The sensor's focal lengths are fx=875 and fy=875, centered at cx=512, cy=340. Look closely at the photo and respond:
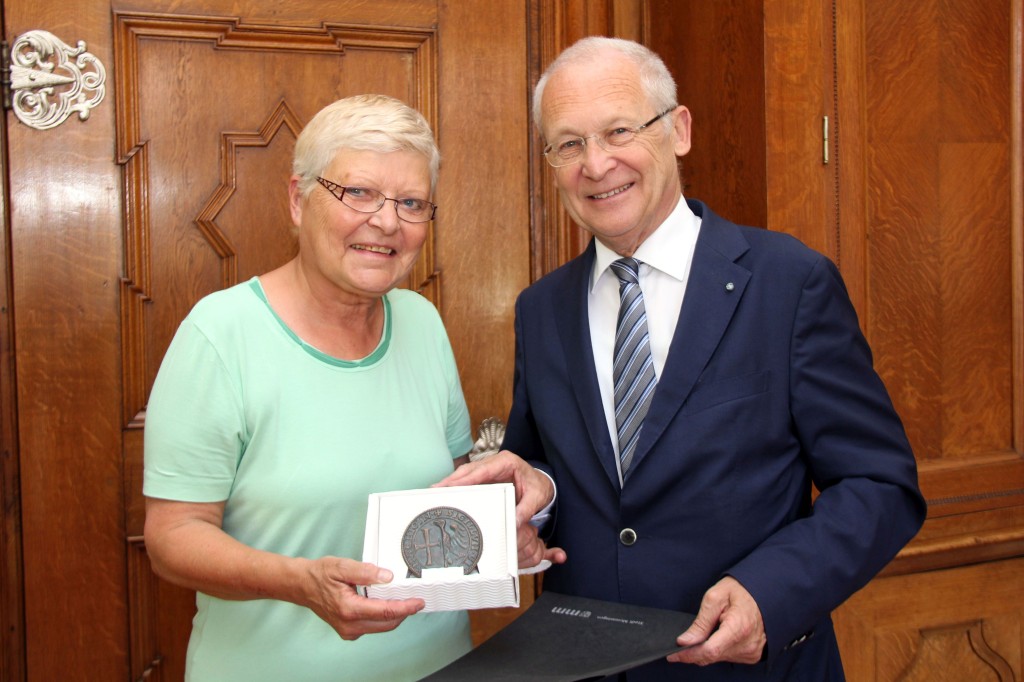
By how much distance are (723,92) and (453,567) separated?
1.34 m

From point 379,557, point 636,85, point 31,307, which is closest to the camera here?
point 379,557

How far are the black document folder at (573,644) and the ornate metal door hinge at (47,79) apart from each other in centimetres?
149

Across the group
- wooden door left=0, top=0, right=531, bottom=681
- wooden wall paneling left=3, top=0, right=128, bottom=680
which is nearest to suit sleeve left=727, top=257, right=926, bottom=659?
wooden door left=0, top=0, right=531, bottom=681

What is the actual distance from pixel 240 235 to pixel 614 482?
3.64ft

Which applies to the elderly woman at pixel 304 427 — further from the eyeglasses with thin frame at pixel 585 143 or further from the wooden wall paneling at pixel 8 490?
the wooden wall paneling at pixel 8 490

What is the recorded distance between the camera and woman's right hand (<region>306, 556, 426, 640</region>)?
1.18 m

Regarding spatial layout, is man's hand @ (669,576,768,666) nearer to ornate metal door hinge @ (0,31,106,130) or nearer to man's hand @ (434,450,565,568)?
man's hand @ (434,450,565,568)

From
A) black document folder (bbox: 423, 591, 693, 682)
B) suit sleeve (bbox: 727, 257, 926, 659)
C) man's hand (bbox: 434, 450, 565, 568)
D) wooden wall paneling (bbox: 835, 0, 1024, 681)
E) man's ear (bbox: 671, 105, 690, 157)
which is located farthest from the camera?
wooden wall paneling (bbox: 835, 0, 1024, 681)

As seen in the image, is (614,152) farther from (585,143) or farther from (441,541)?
(441,541)

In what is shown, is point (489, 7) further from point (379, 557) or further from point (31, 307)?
point (379, 557)

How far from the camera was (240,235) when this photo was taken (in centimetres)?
204

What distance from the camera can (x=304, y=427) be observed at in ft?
4.75

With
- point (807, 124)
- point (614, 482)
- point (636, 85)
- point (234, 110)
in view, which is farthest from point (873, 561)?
point (234, 110)

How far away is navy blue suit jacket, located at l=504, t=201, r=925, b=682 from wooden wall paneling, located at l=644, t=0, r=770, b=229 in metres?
0.54
